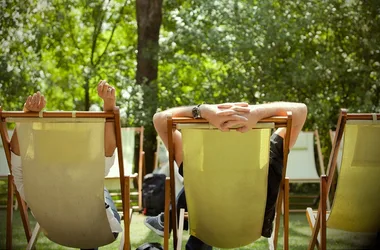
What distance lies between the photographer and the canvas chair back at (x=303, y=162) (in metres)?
5.28

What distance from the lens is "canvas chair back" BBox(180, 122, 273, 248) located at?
2311mm

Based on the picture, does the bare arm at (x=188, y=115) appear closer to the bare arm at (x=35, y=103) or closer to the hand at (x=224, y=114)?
the hand at (x=224, y=114)

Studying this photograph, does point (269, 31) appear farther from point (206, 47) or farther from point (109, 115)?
point (109, 115)

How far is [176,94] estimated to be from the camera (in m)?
6.97

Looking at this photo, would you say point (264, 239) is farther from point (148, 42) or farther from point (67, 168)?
point (148, 42)

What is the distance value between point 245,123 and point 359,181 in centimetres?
65

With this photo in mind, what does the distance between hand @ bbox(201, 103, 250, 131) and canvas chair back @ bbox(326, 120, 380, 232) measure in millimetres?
487

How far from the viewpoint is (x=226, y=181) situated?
2367 mm

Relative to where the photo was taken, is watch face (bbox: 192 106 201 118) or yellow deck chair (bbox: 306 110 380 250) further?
yellow deck chair (bbox: 306 110 380 250)

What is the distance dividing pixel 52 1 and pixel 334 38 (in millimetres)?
3491

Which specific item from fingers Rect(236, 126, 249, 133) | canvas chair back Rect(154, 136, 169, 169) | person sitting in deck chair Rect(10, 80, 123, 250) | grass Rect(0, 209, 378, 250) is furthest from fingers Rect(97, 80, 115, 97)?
canvas chair back Rect(154, 136, 169, 169)

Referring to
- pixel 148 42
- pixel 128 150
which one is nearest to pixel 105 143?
pixel 128 150

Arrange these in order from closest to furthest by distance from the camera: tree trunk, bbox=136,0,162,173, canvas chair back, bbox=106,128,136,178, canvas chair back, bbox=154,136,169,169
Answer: canvas chair back, bbox=106,128,136,178
canvas chair back, bbox=154,136,169,169
tree trunk, bbox=136,0,162,173

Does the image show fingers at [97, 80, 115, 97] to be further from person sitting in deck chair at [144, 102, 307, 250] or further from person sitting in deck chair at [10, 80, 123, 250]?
person sitting in deck chair at [144, 102, 307, 250]
